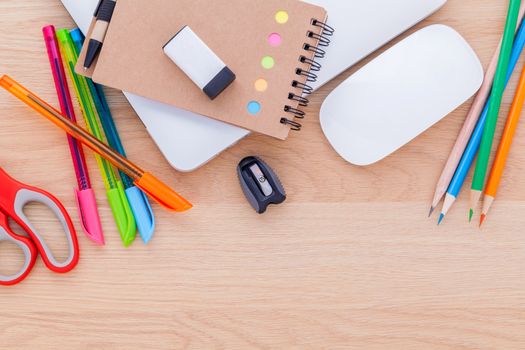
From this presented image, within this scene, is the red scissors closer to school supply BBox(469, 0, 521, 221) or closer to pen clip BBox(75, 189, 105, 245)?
pen clip BBox(75, 189, 105, 245)

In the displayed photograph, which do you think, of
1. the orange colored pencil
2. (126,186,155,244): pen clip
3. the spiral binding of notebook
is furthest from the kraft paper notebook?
the orange colored pencil

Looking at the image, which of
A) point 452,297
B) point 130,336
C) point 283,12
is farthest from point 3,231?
point 452,297

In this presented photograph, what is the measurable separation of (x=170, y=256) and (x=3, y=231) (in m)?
0.20

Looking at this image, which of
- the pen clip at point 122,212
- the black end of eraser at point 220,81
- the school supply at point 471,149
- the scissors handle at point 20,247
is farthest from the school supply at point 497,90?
the scissors handle at point 20,247

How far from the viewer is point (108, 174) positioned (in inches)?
28.4

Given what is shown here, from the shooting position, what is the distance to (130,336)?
2.40 feet

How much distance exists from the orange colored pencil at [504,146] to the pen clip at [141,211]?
42 centimetres

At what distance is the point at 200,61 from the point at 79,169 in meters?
0.21

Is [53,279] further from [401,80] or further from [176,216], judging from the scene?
[401,80]

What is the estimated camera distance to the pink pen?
0.71 metres

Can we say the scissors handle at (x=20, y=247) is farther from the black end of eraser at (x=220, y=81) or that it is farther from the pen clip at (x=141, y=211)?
the black end of eraser at (x=220, y=81)

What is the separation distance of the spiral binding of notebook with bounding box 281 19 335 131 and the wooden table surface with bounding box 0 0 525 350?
0.13 ft

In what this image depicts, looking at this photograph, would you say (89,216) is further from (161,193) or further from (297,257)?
(297,257)

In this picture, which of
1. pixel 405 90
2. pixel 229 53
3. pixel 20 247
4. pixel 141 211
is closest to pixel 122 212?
pixel 141 211
